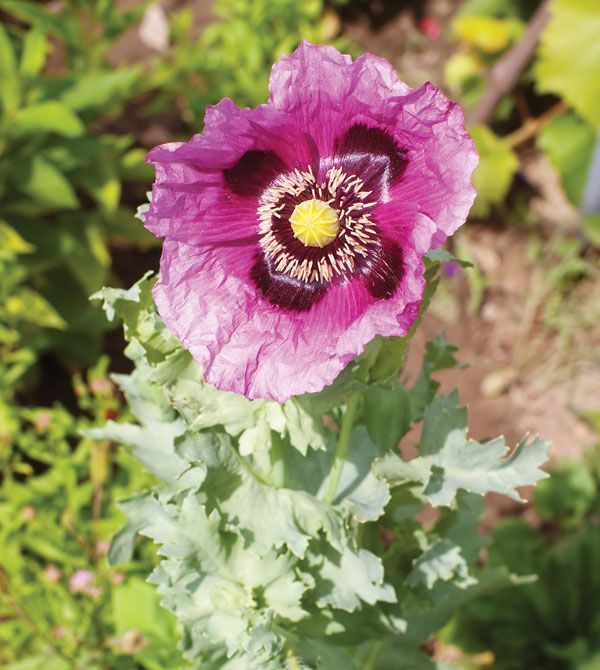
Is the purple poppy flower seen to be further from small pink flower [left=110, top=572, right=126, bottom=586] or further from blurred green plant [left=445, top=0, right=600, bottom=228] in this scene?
blurred green plant [left=445, top=0, right=600, bottom=228]

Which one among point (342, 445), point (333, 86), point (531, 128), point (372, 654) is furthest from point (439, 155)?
point (531, 128)

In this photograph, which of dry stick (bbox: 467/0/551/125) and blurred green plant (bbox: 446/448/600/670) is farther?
dry stick (bbox: 467/0/551/125)

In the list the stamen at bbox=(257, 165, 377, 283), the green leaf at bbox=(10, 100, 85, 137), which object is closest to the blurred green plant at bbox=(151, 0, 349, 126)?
the green leaf at bbox=(10, 100, 85, 137)

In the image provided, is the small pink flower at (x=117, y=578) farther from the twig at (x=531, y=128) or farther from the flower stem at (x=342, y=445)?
the twig at (x=531, y=128)

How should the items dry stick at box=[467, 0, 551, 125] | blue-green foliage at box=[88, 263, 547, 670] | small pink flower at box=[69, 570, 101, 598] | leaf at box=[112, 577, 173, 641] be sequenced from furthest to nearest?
dry stick at box=[467, 0, 551, 125] < leaf at box=[112, 577, 173, 641] < small pink flower at box=[69, 570, 101, 598] < blue-green foliage at box=[88, 263, 547, 670]

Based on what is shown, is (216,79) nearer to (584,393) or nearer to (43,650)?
(584,393)

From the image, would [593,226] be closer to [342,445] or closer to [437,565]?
[437,565]
